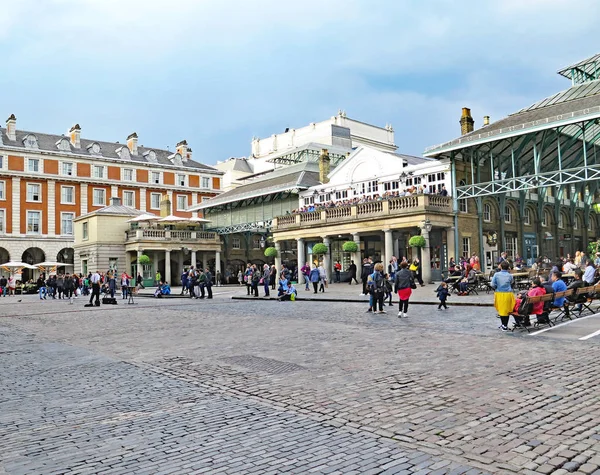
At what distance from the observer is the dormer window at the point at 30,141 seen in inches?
2507

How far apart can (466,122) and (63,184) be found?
48055 mm

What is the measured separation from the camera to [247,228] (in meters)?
50.7

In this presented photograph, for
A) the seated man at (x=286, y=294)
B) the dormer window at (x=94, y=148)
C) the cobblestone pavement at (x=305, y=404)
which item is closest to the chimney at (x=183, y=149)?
the dormer window at (x=94, y=148)

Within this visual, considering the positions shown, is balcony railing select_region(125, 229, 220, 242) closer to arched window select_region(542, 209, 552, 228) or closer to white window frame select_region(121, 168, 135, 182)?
white window frame select_region(121, 168, 135, 182)

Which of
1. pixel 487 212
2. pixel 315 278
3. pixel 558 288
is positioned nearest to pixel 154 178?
pixel 487 212

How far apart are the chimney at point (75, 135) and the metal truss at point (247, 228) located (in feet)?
84.1

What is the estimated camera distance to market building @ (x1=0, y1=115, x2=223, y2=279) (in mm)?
61975

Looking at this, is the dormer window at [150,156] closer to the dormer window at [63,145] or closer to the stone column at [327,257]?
the dormer window at [63,145]

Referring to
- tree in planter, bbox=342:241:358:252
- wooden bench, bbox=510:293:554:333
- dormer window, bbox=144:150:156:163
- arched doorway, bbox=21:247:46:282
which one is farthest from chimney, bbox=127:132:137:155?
wooden bench, bbox=510:293:554:333

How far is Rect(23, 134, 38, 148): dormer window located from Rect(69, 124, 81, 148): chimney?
5.03 metres

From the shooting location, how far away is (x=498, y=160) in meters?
35.7

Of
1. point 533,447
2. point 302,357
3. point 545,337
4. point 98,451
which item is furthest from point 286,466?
point 545,337

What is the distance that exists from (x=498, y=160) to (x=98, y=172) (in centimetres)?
5010

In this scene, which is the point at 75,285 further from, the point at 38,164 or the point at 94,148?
the point at 94,148
